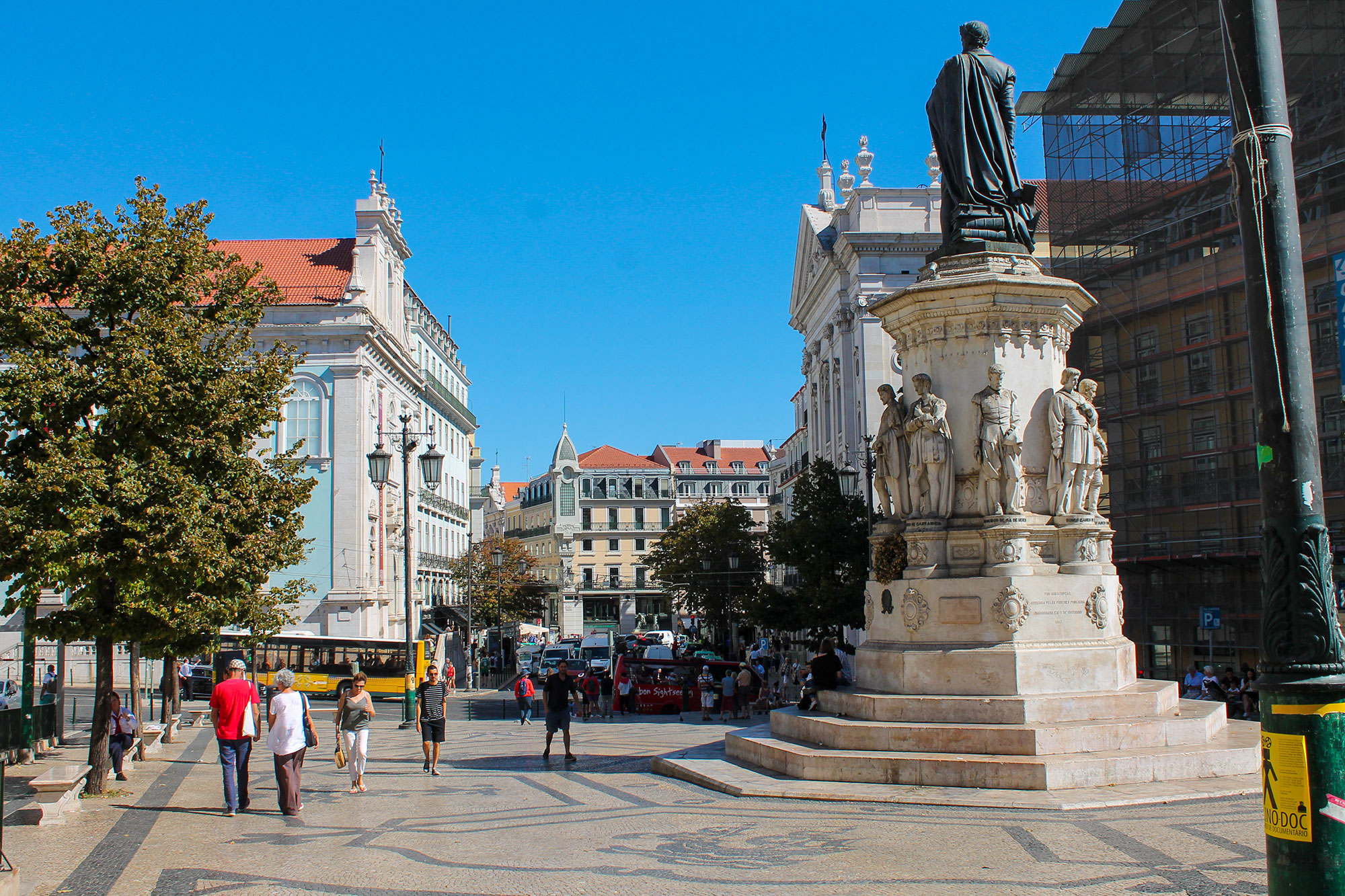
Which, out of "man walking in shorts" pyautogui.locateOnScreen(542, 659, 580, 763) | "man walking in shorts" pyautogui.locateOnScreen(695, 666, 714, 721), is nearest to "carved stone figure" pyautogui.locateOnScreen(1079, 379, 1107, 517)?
"man walking in shorts" pyautogui.locateOnScreen(542, 659, 580, 763)

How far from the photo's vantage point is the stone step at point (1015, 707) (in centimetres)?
1098

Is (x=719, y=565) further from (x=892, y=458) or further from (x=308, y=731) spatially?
(x=308, y=731)

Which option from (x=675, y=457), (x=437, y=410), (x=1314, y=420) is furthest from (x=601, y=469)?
(x=1314, y=420)

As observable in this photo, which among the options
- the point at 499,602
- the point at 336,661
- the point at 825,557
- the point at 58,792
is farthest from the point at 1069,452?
the point at 499,602

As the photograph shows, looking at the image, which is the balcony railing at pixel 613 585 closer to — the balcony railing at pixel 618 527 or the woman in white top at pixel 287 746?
the balcony railing at pixel 618 527

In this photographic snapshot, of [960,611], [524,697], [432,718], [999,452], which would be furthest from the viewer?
[524,697]

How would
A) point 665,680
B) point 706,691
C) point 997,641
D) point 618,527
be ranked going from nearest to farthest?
1. point 997,641
2. point 706,691
3. point 665,680
4. point 618,527

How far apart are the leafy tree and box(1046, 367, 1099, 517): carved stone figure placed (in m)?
48.4

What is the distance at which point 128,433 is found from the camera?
1329 centimetres

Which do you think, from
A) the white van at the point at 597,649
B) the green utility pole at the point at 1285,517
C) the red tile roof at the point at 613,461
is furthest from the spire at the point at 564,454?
the green utility pole at the point at 1285,517

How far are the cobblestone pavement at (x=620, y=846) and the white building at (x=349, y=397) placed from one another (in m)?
27.8

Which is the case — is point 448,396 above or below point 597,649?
above

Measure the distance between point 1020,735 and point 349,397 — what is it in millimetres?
37019

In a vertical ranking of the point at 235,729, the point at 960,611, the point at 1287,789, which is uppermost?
the point at 960,611
